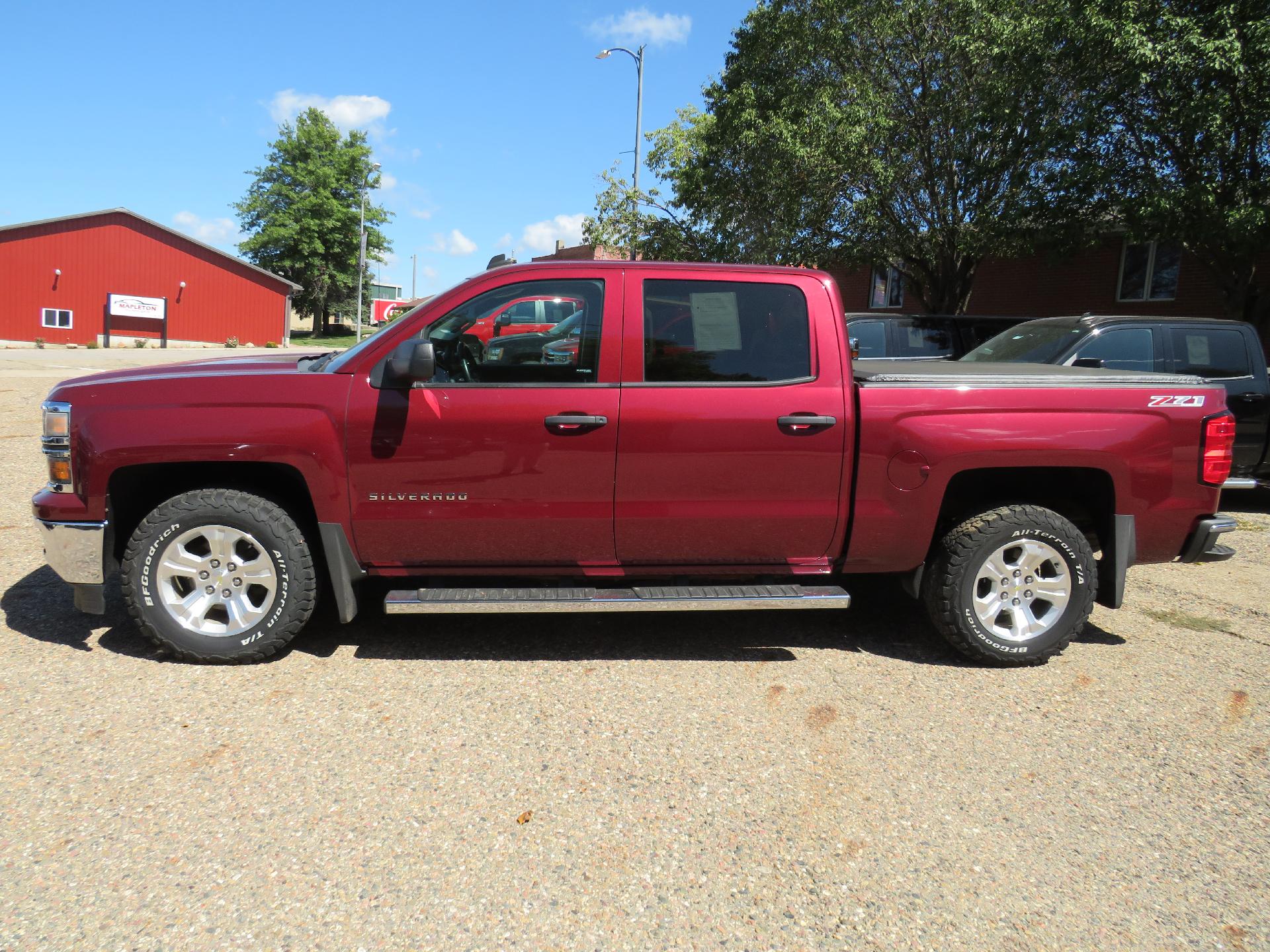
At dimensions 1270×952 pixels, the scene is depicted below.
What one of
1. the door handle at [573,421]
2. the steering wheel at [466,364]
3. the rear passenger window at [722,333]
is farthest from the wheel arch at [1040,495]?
the steering wheel at [466,364]

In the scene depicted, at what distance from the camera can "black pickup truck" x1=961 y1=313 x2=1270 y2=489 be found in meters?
7.94

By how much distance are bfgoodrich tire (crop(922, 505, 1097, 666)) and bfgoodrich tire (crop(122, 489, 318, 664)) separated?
2.98 metres

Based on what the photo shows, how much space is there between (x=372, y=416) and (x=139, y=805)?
174 cm

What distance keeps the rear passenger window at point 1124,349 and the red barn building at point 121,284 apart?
142ft

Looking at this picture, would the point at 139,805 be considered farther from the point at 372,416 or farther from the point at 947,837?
the point at 947,837

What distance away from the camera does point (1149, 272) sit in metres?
19.4

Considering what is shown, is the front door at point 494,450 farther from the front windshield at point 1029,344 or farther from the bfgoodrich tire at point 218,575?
the front windshield at point 1029,344

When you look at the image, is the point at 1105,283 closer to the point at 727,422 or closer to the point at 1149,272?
the point at 1149,272

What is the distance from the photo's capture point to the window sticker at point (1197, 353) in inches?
324

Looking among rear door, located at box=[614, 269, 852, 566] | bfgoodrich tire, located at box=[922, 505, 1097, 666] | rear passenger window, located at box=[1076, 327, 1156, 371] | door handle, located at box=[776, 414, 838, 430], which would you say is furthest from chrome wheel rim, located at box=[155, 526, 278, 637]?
rear passenger window, located at box=[1076, 327, 1156, 371]

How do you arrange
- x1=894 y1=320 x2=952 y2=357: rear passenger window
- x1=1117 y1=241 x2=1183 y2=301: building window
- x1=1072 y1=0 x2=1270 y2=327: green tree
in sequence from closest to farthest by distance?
x1=894 y1=320 x2=952 y2=357: rear passenger window → x1=1072 y1=0 x2=1270 y2=327: green tree → x1=1117 y1=241 x2=1183 y2=301: building window

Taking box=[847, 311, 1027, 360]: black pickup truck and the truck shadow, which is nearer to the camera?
the truck shadow

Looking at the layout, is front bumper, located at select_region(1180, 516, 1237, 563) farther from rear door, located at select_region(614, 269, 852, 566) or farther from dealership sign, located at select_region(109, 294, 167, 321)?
dealership sign, located at select_region(109, 294, 167, 321)

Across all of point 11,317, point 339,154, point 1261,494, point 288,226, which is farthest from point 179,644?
point 339,154
